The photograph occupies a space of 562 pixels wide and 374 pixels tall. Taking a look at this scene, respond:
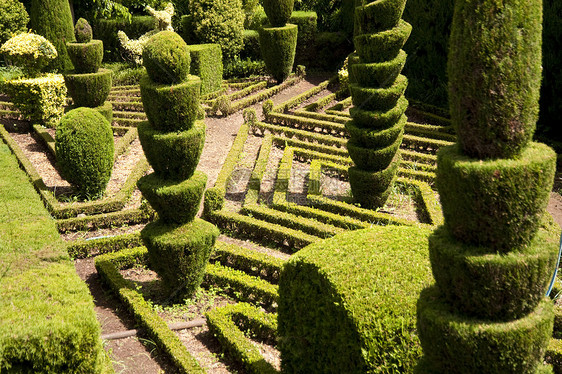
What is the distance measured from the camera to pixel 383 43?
1151cm

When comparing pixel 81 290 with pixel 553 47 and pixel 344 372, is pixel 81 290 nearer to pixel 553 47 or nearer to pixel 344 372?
pixel 344 372

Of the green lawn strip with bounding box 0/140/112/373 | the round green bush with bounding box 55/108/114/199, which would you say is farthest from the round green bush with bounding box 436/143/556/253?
the round green bush with bounding box 55/108/114/199

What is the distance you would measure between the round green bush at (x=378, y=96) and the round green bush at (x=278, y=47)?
36.6 feet

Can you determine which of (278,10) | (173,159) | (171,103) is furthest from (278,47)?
(173,159)

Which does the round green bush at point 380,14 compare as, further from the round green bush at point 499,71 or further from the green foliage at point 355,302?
the round green bush at point 499,71

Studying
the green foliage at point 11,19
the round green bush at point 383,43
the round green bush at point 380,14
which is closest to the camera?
the round green bush at point 380,14

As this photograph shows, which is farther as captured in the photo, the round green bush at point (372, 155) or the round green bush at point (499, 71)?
the round green bush at point (372, 155)

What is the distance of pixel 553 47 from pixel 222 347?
13.9 metres

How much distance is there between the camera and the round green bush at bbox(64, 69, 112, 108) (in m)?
15.6

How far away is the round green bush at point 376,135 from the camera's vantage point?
12016 mm

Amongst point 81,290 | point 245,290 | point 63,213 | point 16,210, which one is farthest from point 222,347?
point 63,213

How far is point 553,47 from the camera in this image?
16203mm

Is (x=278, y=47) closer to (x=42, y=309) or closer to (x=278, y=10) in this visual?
(x=278, y=10)

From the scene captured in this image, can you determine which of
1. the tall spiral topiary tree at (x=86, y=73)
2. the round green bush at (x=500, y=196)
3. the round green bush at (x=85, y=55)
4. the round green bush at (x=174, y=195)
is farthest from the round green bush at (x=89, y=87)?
the round green bush at (x=500, y=196)
